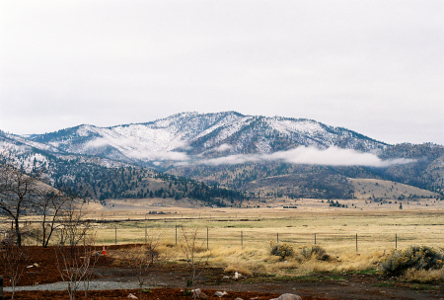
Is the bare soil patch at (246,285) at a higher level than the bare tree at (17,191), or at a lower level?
lower

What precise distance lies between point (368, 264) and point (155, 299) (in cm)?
1756

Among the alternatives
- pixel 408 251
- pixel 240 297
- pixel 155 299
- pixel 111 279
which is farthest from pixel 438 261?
pixel 111 279

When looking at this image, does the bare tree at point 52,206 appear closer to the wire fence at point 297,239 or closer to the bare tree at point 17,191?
the wire fence at point 297,239

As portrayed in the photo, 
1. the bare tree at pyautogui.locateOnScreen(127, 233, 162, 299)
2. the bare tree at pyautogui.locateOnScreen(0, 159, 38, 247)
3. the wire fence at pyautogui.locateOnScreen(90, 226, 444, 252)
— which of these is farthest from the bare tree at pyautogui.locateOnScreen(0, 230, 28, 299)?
the wire fence at pyautogui.locateOnScreen(90, 226, 444, 252)

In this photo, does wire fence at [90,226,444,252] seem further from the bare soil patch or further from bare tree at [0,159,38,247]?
bare tree at [0,159,38,247]

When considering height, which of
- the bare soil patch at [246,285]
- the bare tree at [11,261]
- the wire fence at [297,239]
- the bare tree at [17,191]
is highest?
the bare tree at [17,191]

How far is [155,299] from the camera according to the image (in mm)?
17625

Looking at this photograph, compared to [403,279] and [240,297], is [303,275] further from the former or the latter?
[240,297]

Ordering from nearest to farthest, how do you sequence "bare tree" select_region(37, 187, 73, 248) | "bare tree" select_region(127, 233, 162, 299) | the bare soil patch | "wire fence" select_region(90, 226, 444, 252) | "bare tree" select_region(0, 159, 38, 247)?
"bare tree" select_region(127, 233, 162, 299)
the bare soil patch
"bare tree" select_region(0, 159, 38, 247)
"bare tree" select_region(37, 187, 73, 248)
"wire fence" select_region(90, 226, 444, 252)

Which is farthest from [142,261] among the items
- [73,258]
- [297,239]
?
[297,239]

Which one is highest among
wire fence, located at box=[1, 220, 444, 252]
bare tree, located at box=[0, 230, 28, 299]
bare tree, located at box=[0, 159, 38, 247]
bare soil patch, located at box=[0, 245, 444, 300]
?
bare tree, located at box=[0, 159, 38, 247]

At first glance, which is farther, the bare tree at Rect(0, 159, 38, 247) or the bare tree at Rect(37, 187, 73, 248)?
the bare tree at Rect(37, 187, 73, 248)

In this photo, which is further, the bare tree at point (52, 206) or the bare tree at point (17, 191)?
the bare tree at point (52, 206)

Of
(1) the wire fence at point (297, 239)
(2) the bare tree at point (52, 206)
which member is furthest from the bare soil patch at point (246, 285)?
(1) the wire fence at point (297, 239)
